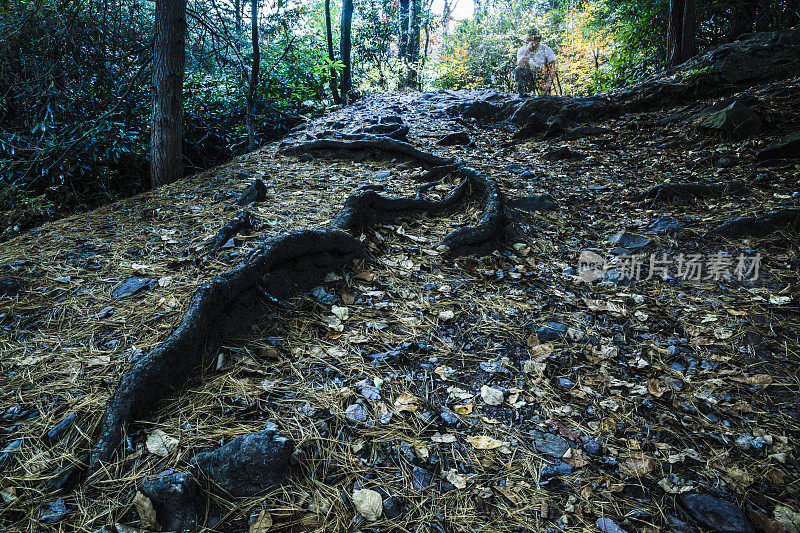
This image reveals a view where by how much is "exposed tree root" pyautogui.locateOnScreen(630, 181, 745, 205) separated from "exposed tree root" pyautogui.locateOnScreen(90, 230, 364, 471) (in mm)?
3115

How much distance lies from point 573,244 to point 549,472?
2298mm

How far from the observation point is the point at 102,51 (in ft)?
16.4

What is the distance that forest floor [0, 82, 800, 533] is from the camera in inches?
59.9

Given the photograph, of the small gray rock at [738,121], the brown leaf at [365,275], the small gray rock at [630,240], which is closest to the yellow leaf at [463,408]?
the brown leaf at [365,275]

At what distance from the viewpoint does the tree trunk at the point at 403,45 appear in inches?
642

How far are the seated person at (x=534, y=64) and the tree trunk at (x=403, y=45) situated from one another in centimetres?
457

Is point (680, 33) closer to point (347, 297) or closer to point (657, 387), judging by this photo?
point (657, 387)

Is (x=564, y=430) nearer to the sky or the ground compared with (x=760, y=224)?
nearer to the ground

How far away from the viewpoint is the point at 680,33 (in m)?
7.16

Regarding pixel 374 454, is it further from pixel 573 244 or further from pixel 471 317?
pixel 573 244

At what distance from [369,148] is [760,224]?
14.7ft

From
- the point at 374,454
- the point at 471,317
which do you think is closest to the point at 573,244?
the point at 471,317

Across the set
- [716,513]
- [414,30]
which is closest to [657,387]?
[716,513]

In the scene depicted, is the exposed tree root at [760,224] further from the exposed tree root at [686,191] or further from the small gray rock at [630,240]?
the exposed tree root at [686,191]
